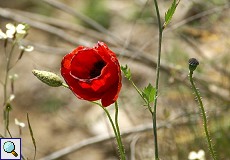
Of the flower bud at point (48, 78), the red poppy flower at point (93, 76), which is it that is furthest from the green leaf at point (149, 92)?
the flower bud at point (48, 78)

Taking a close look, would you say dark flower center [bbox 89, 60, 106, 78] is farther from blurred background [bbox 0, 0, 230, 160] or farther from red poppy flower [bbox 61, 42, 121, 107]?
blurred background [bbox 0, 0, 230, 160]

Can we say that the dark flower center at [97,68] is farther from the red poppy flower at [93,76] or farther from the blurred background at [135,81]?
the blurred background at [135,81]

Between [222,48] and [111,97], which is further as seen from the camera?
[222,48]

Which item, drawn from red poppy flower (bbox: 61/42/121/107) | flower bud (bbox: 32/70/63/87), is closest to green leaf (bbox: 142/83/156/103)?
red poppy flower (bbox: 61/42/121/107)

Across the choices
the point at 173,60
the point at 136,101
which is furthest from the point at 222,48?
the point at 136,101

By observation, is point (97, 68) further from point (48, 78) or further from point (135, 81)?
point (135, 81)

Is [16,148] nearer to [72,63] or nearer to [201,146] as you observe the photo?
[72,63]
